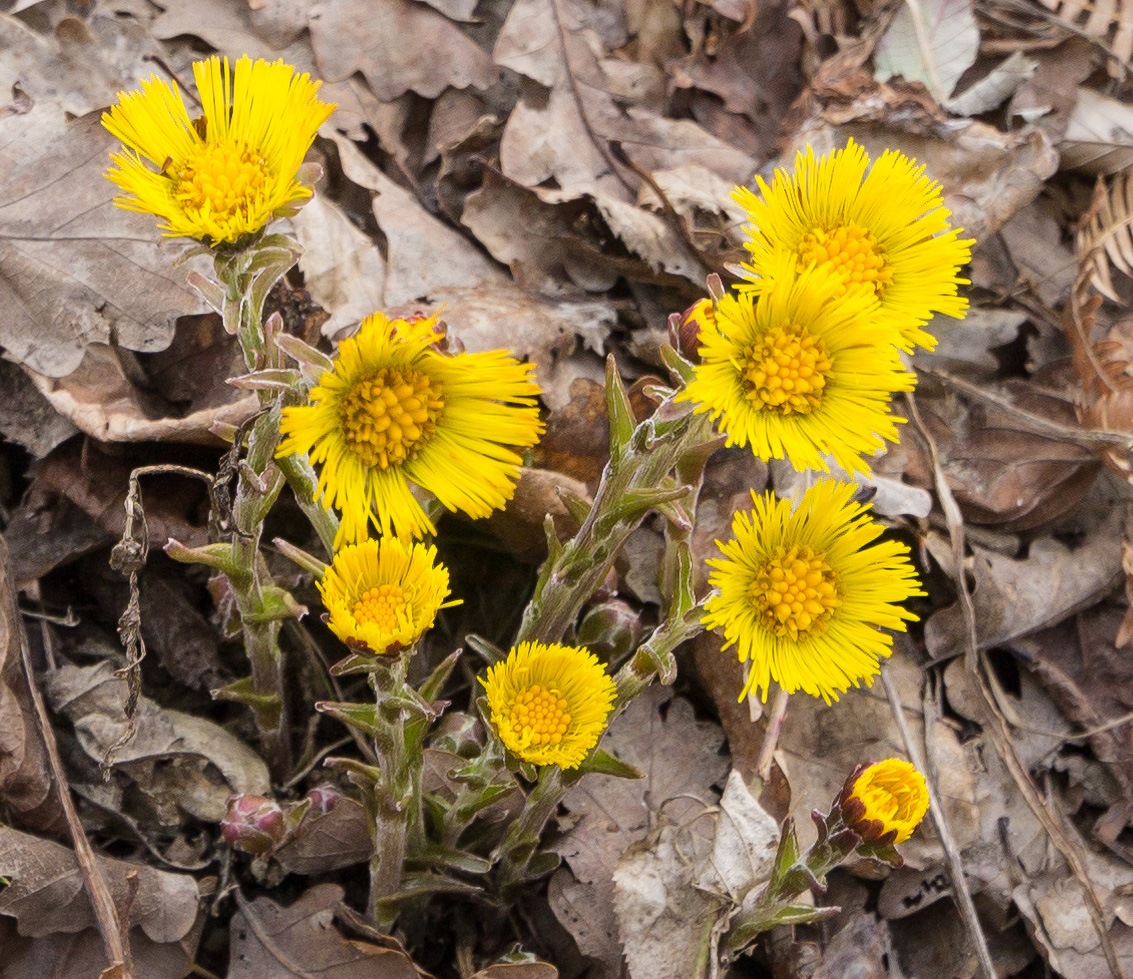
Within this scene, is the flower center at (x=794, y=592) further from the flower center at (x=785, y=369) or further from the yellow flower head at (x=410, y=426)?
the yellow flower head at (x=410, y=426)

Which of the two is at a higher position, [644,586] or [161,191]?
[161,191]

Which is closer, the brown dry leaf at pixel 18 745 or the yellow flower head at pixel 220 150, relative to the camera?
the yellow flower head at pixel 220 150

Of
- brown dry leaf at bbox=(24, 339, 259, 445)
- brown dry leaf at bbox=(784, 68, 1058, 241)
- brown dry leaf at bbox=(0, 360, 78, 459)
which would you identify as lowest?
brown dry leaf at bbox=(0, 360, 78, 459)

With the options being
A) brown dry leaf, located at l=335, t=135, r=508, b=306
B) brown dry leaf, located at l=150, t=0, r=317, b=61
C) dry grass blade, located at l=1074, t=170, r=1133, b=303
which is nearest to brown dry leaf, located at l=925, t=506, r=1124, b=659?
dry grass blade, located at l=1074, t=170, r=1133, b=303

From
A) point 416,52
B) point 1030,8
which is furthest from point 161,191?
point 1030,8

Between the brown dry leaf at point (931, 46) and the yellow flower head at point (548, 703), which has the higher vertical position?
the brown dry leaf at point (931, 46)

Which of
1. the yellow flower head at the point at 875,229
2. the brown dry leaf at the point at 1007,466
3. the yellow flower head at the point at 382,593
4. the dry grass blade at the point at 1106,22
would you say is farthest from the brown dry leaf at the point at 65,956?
the dry grass blade at the point at 1106,22

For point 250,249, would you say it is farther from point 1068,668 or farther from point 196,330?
point 1068,668

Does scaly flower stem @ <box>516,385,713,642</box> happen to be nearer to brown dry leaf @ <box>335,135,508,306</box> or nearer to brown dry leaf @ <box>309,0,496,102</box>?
brown dry leaf @ <box>335,135,508,306</box>
